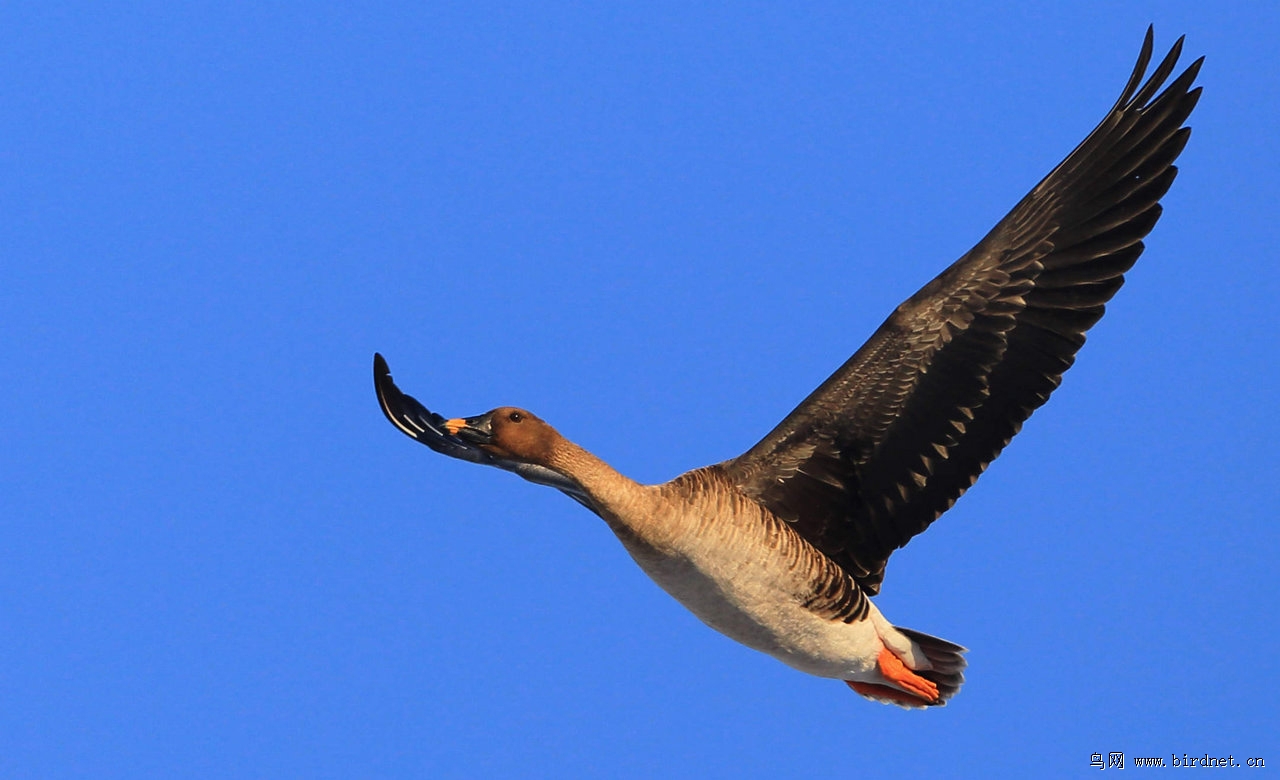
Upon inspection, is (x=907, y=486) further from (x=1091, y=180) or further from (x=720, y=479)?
(x=1091, y=180)

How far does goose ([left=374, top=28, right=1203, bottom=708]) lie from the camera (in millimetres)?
9258

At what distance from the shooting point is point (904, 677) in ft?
33.7

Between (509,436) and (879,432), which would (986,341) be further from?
(509,436)

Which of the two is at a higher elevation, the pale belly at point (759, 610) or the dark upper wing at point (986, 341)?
the dark upper wing at point (986, 341)

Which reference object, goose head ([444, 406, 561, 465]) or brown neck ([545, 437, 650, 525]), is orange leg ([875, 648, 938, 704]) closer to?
brown neck ([545, 437, 650, 525])

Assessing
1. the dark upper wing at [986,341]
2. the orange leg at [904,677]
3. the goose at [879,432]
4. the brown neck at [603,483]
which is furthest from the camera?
the orange leg at [904,677]

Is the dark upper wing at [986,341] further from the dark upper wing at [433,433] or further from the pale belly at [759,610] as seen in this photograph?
the dark upper wing at [433,433]

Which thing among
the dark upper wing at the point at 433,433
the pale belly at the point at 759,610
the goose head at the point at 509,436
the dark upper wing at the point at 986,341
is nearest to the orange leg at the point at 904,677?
the pale belly at the point at 759,610

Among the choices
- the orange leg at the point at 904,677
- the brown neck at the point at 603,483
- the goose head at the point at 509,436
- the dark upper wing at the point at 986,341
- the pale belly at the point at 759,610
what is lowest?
the pale belly at the point at 759,610

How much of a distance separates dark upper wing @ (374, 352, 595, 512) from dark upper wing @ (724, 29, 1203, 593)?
1118 millimetres

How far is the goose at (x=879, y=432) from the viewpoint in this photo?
9258 millimetres

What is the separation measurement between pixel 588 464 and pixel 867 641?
209cm

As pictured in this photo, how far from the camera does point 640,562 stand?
928cm

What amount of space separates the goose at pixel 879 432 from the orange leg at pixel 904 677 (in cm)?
27
